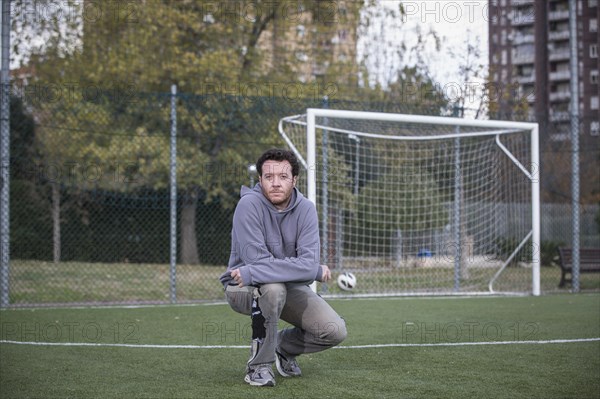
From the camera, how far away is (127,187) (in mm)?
13953

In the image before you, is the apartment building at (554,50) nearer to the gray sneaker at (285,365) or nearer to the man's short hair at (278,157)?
the man's short hair at (278,157)

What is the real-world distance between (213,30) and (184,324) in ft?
36.7

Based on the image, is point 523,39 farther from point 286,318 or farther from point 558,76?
point 286,318

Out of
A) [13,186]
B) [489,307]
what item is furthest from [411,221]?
[13,186]

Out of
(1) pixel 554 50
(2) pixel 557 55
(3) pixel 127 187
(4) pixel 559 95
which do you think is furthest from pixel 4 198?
(1) pixel 554 50

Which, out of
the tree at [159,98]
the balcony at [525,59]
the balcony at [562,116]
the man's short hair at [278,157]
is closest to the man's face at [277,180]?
the man's short hair at [278,157]

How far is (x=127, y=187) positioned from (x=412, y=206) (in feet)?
18.1

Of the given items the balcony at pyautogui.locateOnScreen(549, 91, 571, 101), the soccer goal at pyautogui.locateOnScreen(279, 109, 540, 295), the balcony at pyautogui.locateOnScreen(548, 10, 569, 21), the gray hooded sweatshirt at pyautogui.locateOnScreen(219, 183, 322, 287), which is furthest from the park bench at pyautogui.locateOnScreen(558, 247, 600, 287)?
the balcony at pyautogui.locateOnScreen(548, 10, 569, 21)

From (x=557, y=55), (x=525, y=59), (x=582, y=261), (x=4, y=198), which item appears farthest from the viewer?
(x=525, y=59)

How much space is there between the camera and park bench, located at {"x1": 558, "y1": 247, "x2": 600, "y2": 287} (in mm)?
12758

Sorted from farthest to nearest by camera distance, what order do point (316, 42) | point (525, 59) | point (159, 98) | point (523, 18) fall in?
point (525, 59)
point (523, 18)
point (316, 42)
point (159, 98)

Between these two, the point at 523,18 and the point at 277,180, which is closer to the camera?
the point at 277,180

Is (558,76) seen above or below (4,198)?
above

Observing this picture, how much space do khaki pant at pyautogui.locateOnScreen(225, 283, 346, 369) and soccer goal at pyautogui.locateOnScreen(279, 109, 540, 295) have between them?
5.70 meters
